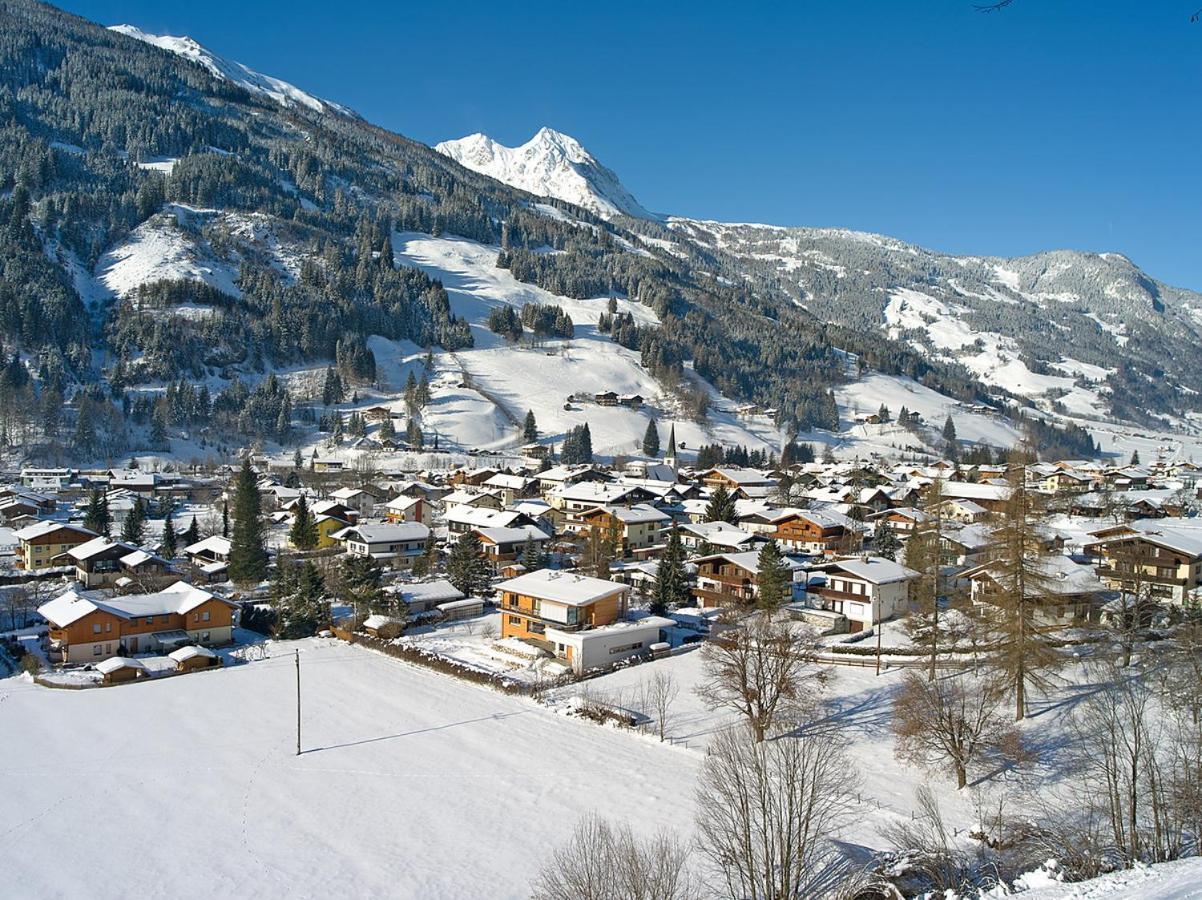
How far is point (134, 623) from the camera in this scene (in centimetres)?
3111

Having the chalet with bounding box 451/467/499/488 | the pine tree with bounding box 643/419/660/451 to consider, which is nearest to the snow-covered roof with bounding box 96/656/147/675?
the chalet with bounding box 451/467/499/488

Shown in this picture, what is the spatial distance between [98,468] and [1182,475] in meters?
116

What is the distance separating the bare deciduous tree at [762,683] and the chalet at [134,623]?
2048cm

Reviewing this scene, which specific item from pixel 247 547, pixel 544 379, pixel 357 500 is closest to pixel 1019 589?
pixel 247 547

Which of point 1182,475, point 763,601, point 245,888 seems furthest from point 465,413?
point 245,888

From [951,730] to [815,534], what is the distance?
29.7 m

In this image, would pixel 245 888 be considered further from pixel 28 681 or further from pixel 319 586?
pixel 319 586

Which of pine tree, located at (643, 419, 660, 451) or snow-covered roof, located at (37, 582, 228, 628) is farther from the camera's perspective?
pine tree, located at (643, 419, 660, 451)

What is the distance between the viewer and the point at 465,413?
105 metres

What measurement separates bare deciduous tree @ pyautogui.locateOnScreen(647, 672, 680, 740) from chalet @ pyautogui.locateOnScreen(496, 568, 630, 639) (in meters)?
4.14

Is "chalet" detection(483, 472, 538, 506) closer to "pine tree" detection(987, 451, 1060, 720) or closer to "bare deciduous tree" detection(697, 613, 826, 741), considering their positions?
"bare deciduous tree" detection(697, 613, 826, 741)

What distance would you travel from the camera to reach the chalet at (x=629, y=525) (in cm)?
4956

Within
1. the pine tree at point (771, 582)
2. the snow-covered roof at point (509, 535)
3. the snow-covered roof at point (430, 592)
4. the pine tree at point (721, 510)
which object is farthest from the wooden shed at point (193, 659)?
the pine tree at point (721, 510)

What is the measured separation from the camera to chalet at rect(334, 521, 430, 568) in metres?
44.5
